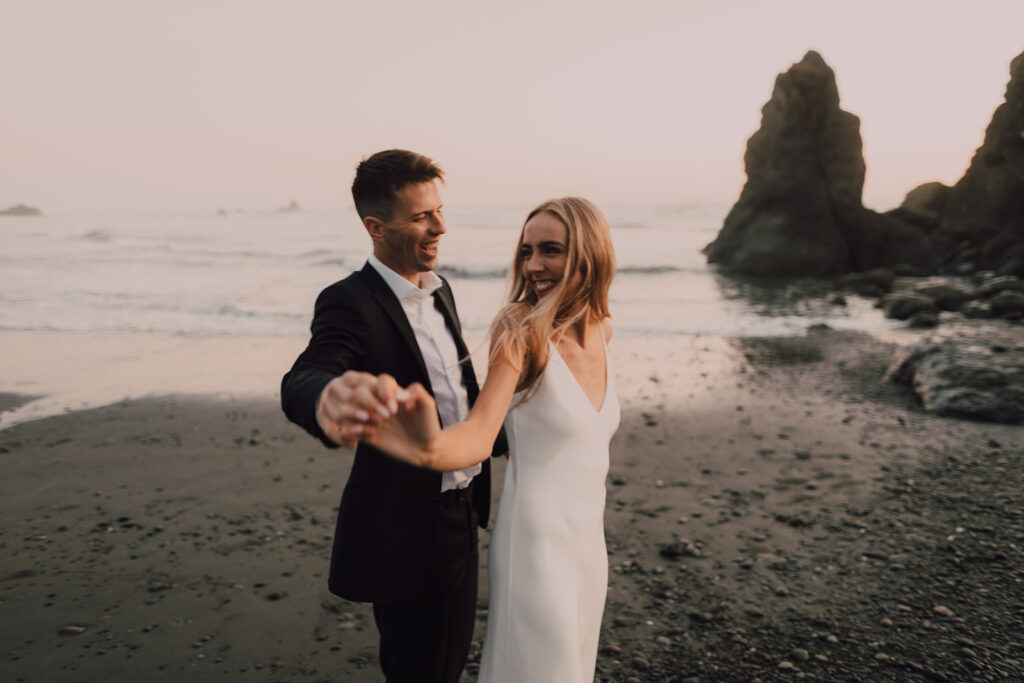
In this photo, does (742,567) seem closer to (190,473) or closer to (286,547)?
(286,547)

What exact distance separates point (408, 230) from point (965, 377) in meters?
8.46

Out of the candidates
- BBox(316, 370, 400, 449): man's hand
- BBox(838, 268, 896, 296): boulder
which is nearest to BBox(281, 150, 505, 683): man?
BBox(316, 370, 400, 449): man's hand

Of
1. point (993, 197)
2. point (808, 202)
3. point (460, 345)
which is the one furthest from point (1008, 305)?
point (460, 345)

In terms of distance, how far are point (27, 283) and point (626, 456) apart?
21.3 meters

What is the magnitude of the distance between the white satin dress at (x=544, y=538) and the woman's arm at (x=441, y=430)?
0.34m

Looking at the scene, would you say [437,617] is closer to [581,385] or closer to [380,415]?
[581,385]

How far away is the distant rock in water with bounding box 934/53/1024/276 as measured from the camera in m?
25.1

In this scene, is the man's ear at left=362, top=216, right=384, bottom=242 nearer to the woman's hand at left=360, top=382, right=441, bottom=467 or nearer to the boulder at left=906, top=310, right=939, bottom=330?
the woman's hand at left=360, top=382, right=441, bottom=467

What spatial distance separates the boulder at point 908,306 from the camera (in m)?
15.8

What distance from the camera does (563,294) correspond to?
2.35 metres

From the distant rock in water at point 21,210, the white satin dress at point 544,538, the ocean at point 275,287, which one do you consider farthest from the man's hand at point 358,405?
the distant rock in water at point 21,210

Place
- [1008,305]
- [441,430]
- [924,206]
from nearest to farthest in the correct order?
[441,430] → [1008,305] → [924,206]

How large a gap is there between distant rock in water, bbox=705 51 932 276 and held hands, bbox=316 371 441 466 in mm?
26785

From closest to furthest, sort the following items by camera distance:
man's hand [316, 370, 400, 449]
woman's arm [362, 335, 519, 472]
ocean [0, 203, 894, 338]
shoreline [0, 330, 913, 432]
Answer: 1. man's hand [316, 370, 400, 449]
2. woman's arm [362, 335, 519, 472]
3. shoreline [0, 330, 913, 432]
4. ocean [0, 203, 894, 338]
